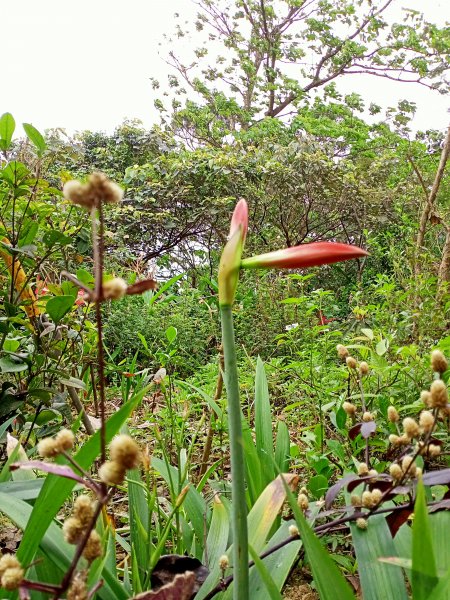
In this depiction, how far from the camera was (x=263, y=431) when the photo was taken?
1.17 m

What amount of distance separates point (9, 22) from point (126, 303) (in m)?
8.15

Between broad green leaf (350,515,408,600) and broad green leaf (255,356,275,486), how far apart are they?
17.4 inches

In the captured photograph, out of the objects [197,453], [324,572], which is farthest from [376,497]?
[197,453]

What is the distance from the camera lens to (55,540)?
25.1 inches

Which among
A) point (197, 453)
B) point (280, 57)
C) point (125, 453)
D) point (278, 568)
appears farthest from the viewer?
point (280, 57)

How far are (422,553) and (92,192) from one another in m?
0.40

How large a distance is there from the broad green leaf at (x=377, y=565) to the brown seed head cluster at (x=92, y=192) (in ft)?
1.57

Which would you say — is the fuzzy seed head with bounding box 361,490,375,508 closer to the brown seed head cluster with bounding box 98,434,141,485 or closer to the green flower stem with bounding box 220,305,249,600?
the green flower stem with bounding box 220,305,249,600

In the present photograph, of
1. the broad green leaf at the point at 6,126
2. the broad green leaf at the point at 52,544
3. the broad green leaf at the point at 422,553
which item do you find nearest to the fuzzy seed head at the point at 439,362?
the broad green leaf at the point at 422,553

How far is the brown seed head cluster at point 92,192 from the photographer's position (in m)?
0.33

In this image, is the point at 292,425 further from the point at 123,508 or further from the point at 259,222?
the point at 259,222

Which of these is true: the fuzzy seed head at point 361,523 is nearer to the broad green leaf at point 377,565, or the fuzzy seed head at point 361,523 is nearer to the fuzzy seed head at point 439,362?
the broad green leaf at point 377,565

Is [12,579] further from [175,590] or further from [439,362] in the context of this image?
[439,362]

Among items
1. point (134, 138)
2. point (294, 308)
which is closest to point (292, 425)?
point (294, 308)
